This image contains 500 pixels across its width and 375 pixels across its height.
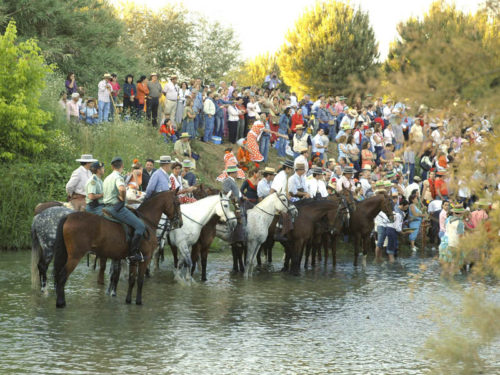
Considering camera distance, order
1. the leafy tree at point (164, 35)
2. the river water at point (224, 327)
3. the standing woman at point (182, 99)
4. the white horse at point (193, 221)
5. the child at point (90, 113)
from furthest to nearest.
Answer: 1. the leafy tree at point (164, 35)
2. the standing woman at point (182, 99)
3. the child at point (90, 113)
4. the white horse at point (193, 221)
5. the river water at point (224, 327)

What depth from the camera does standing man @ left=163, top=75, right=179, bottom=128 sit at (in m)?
31.3

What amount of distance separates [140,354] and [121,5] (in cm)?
6024

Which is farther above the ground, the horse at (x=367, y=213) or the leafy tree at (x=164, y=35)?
the leafy tree at (x=164, y=35)

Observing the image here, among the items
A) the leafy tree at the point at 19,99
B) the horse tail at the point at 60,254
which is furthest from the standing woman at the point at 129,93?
the horse tail at the point at 60,254

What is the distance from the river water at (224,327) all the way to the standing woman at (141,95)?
1335 centimetres

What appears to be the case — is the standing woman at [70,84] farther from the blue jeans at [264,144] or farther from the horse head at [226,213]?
the horse head at [226,213]

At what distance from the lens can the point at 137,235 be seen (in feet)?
48.9

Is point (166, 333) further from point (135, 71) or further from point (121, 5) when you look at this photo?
point (121, 5)

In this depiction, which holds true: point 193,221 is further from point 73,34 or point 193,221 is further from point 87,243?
point 73,34

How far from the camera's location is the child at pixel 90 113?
30016 millimetres

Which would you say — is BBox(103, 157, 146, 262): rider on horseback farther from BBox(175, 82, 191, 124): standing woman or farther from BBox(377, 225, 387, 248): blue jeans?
BBox(175, 82, 191, 124): standing woman

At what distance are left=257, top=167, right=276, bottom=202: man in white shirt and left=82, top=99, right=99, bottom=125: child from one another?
34.9 feet

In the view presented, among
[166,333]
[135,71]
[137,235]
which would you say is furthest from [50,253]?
[135,71]

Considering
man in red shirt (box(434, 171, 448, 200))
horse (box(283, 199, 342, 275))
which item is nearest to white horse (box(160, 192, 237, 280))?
horse (box(283, 199, 342, 275))
